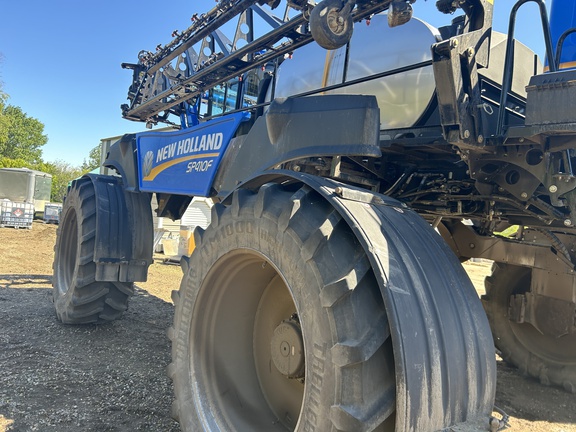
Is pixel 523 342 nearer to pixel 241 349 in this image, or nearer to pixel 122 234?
pixel 241 349

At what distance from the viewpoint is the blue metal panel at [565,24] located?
112 inches

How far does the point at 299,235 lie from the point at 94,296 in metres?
3.94

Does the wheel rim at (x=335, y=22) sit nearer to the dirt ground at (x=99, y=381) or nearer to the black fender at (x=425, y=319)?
the black fender at (x=425, y=319)

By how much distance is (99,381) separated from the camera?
13.1ft

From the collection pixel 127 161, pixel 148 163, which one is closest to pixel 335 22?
pixel 148 163

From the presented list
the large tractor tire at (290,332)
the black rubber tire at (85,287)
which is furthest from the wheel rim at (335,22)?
→ the black rubber tire at (85,287)

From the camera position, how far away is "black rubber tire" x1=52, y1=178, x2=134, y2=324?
5.07 meters

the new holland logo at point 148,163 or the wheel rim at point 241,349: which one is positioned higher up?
the new holland logo at point 148,163

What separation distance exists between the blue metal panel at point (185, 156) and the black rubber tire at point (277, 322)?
1.03m

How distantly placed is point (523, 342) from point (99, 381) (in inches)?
155

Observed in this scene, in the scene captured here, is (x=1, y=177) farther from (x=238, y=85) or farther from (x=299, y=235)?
(x=299, y=235)

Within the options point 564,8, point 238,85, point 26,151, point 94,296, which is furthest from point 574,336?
point 26,151

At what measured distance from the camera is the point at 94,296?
5.21m

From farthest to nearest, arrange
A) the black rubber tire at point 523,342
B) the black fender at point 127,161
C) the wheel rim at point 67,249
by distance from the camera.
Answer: the wheel rim at point 67,249 < the black fender at point 127,161 < the black rubber tire at point 523,342
